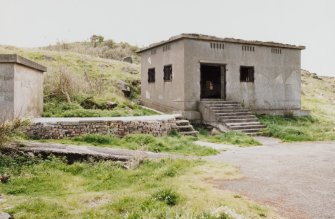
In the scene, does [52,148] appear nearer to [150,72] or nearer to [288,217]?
[288,217]

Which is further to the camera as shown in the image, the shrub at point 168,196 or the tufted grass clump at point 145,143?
the tufted grass clump at point 145,143

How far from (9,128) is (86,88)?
1002cm

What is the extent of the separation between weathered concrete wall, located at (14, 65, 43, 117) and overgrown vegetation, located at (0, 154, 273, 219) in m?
3.00

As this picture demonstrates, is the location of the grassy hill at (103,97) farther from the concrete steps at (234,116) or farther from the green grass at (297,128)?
the concrete steps at (234,116)

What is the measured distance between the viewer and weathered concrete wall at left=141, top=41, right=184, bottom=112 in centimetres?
1591

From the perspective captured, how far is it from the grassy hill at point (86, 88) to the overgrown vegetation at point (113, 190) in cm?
605

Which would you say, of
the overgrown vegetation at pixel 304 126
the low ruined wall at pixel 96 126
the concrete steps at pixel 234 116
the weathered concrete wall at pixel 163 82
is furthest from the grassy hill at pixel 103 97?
the low ruined wall at pixel 96 126

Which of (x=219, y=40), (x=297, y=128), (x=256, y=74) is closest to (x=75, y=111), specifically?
(x=219, y=40)

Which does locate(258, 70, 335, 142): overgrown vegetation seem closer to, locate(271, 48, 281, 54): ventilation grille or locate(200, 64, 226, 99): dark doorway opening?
locate(271, 48, 281, 54): ventilation grille

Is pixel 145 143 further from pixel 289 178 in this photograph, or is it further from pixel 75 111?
pixel 289 178

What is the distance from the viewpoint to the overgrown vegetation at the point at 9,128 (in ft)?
28.8

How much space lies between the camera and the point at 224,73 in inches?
663

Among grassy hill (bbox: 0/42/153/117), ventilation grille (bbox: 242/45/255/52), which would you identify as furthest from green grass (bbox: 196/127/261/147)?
ventilation grille (bbox: 242/45/255/52)

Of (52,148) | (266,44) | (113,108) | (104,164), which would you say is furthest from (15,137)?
(266,44)
